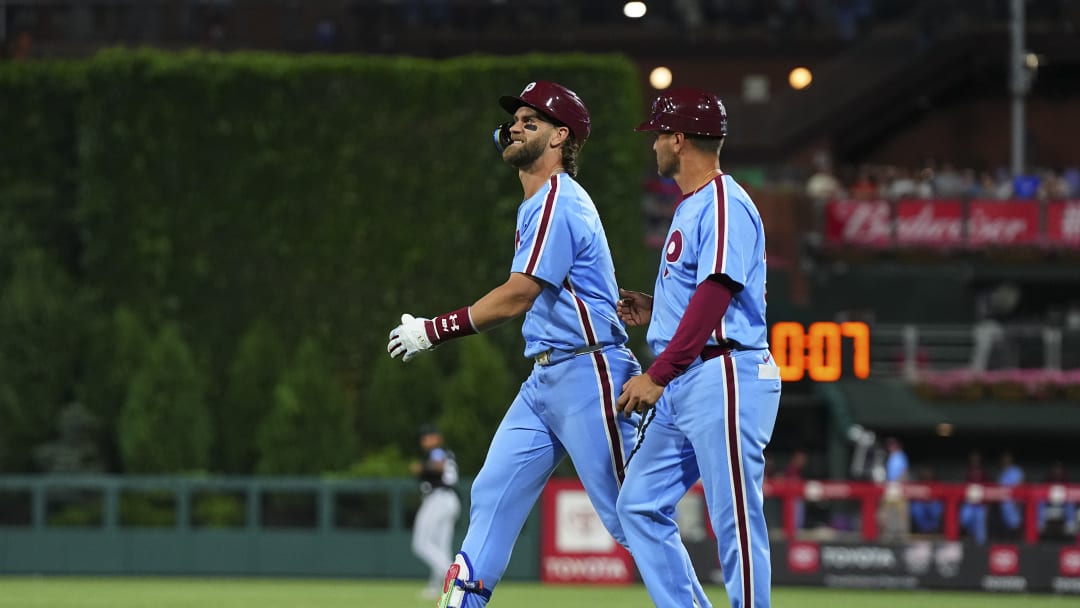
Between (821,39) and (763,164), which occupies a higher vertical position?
(821,39)

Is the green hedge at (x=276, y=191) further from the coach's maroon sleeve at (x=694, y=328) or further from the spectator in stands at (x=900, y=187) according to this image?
the coach's maroon sleeve at (x=694, y=328)

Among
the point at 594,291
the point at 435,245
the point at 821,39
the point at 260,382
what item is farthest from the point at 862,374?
the point at 594,291

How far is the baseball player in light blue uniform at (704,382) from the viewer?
7129 mm

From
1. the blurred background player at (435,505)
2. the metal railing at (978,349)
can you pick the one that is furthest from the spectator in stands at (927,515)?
the blurred background player at (435,505)

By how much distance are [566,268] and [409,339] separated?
73 centimetres

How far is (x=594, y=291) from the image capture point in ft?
25.4

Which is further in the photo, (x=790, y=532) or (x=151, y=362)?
(x=151, y=362)

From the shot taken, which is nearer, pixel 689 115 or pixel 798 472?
pixel 689 115

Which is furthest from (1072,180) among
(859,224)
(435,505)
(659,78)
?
(435,505)

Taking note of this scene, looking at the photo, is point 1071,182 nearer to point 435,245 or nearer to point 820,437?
point 820,437

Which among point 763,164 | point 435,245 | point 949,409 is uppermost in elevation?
point 763,164

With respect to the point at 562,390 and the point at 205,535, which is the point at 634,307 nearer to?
the point at 562,390

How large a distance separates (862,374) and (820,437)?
2.84m

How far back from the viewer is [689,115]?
740 centimetres
